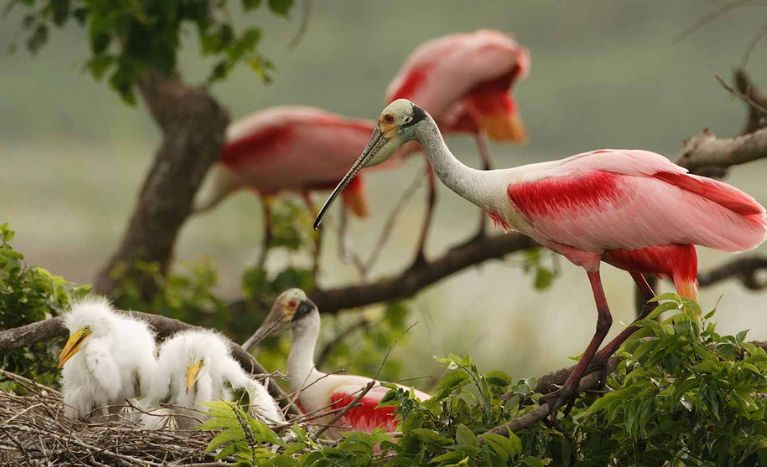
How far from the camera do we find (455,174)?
496 centimetres

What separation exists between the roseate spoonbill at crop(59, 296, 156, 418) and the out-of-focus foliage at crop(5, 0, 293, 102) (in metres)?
2.43

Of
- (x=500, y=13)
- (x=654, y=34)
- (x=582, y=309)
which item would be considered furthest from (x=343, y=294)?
(x=500, y=13)

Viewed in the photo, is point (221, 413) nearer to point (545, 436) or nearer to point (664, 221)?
point (545, 436)

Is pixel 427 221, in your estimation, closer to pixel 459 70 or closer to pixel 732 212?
pixel 459 70

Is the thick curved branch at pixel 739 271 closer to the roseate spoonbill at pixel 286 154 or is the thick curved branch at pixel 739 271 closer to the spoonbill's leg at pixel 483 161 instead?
the spoonbill's leg at pixel 483 161

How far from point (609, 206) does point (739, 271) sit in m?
4.23

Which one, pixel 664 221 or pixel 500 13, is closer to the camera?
pixel 664 221

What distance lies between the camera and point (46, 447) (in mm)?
4496

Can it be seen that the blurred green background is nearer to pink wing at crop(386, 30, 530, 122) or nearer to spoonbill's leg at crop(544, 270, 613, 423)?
pink wing at crop(386, 30, 530, 122)

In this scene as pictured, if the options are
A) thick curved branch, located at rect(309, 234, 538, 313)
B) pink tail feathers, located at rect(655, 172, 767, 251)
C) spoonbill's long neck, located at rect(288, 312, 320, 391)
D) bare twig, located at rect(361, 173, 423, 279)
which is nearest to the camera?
pink tail feathers, located at rect(655, 172, 767, 251)

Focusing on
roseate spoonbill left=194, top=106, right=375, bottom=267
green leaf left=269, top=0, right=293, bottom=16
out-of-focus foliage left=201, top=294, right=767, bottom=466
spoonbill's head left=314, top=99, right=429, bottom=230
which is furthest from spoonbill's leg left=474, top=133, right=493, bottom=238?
out-of-focus foliage left=201, top=294, right=767, bottom=466

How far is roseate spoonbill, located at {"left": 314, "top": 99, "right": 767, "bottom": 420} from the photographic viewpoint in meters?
4.75

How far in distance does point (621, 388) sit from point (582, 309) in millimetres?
7954

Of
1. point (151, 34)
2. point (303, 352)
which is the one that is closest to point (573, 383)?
point (303, 352)
